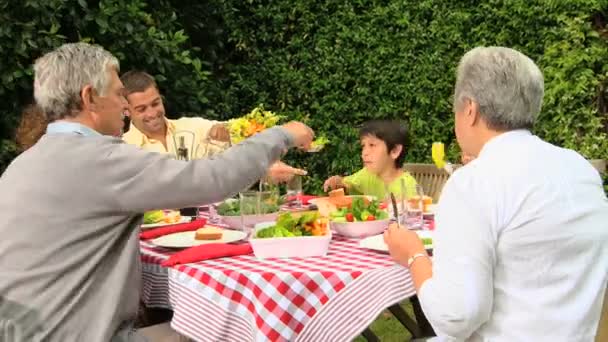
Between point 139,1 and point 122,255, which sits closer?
point 122,255

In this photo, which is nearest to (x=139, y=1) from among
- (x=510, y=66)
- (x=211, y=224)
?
(x=211, y=224)

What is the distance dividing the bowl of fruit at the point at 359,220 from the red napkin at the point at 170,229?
0.55 meters

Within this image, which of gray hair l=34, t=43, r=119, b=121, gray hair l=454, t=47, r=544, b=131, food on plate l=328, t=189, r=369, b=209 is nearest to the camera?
gray hair l=454, t=47, r=544, b=131

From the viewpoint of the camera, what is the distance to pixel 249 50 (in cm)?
638

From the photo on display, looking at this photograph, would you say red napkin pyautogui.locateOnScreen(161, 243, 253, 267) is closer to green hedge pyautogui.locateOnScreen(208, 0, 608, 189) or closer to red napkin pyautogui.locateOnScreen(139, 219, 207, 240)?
red napkin pyautogui.locateOnScreen(139, 219, 207, 240)

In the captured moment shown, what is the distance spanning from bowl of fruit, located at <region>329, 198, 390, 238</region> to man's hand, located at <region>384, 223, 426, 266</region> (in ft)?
1.23

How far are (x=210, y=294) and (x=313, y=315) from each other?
31cm

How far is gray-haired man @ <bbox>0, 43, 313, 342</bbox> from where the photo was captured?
179cm

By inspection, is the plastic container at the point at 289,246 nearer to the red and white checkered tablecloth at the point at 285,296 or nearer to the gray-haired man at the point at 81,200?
the red and white checkered tablecloth at the point at 285,296

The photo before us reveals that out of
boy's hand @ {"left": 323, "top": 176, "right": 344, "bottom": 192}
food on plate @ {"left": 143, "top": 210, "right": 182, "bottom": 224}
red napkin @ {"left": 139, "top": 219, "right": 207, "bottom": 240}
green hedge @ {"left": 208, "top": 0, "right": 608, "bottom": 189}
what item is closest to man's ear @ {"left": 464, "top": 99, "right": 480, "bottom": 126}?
red napkin @ {"left": 139, "top": 219, "right": 207, "bottom": 240}

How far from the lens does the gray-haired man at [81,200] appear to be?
179 cm

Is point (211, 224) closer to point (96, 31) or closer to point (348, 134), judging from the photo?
point (96, 31)

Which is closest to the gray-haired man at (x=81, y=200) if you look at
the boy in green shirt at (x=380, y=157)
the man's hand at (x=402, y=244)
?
the man's hand at (x=402, y=244)

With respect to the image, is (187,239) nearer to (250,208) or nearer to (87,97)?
(250,208)
